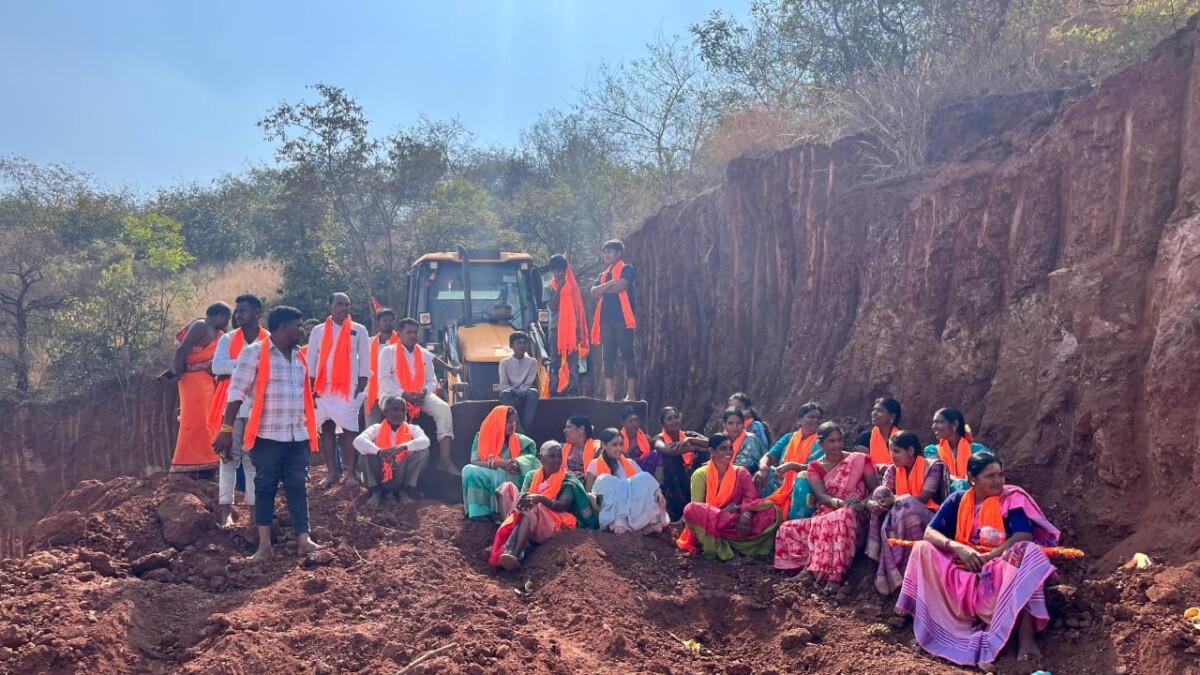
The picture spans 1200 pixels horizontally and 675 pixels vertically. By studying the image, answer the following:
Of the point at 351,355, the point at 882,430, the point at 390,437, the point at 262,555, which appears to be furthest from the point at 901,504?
the point at 351,355

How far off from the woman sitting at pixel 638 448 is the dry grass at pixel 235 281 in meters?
13.1

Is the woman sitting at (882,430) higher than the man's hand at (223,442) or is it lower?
lower

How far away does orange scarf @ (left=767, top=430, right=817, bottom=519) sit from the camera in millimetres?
7430

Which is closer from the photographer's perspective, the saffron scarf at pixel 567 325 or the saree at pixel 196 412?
the saree at pixel 196 412

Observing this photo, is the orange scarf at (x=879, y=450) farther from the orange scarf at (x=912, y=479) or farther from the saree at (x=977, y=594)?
the saree at (x=977, y=594)

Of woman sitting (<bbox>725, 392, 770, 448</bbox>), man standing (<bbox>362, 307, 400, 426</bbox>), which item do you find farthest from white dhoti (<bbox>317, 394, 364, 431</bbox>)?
woman sitting (<bbox>725, 392, 770, 448</bbox>)

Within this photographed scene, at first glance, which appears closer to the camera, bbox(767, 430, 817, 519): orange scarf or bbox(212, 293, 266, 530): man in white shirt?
bbox(212, 293, 266, 530): man in white shirt

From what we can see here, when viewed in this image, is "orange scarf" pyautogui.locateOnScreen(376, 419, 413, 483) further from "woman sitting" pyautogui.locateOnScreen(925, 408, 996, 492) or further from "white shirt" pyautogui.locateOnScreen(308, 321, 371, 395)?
"woman sitting" pyautogui.locateOnScreen(925, 408, 996, 492)

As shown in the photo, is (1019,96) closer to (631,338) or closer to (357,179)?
(631,338)

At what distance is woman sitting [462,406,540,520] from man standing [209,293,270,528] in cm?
187

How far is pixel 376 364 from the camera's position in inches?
385

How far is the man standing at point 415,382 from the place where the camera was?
948cm

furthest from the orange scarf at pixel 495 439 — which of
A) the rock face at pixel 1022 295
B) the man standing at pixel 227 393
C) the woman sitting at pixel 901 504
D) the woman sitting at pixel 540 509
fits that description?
the woman sitting at pixel 901 504

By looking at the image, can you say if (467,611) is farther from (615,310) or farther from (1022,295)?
(615,310)
